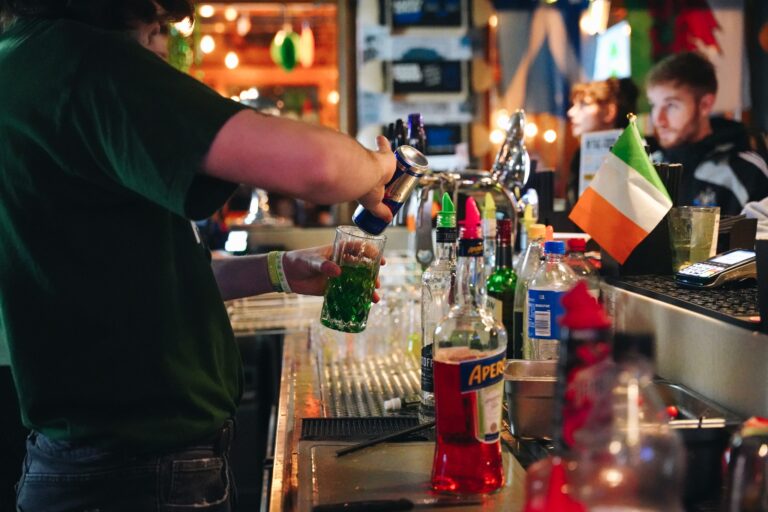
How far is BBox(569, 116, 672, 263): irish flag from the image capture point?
5.39 feet

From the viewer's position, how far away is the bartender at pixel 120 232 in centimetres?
102

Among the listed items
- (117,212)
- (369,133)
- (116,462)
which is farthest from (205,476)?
(369,133)

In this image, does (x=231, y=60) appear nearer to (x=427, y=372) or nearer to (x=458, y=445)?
(x=427, y=372)

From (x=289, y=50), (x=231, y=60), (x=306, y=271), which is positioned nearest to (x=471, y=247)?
(x=306, y=271)

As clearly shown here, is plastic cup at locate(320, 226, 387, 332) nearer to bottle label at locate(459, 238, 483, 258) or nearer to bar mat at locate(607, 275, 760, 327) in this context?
bottle label at locate(459, 238, 483, 258)

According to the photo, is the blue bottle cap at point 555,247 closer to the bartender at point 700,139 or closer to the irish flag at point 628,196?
the irish flag at point 628,196

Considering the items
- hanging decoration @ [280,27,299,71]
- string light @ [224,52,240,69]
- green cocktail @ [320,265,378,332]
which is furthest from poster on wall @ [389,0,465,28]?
green cocktail @ [320,265,378,332]

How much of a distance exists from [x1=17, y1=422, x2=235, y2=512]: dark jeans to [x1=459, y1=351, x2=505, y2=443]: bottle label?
46cm

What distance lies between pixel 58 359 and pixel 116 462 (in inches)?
7.2

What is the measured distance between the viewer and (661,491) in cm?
77

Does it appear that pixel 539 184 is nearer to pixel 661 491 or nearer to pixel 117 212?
pixel 117 212

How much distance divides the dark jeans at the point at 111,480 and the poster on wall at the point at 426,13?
13.1ft

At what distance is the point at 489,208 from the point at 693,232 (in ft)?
1.97

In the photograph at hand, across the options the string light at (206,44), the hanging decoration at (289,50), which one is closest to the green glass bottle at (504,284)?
the hanging decoration at (289,50)
